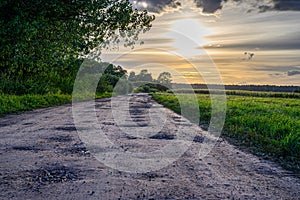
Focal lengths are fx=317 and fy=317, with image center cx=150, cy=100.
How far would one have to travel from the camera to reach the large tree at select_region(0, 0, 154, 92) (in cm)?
1335

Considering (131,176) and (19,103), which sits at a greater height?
A: (19,103)

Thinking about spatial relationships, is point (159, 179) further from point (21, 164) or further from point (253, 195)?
point (21, 164)

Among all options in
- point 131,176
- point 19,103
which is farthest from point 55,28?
point 131,176

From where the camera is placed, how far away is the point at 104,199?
3334mm

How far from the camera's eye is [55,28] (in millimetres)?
15477

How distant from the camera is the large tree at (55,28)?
13352 millimetres

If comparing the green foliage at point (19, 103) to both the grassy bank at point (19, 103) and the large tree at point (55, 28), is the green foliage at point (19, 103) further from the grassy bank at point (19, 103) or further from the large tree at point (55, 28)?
the large tree at point (55, 28)

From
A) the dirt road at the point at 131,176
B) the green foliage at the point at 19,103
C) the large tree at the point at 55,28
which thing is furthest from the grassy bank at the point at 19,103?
the dirt road at the point at 131,176

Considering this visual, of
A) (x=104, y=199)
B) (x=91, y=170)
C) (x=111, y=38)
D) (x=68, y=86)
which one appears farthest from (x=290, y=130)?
(x=68, y=86)

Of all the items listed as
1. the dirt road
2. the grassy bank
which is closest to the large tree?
the grassy bank

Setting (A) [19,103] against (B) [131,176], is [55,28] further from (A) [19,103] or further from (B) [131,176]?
(B) [131,176]

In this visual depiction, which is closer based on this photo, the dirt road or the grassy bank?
the dirt road

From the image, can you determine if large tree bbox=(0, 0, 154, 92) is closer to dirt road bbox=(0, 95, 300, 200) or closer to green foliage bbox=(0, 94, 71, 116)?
green foliage bbox=(0, 94, 71, 116)

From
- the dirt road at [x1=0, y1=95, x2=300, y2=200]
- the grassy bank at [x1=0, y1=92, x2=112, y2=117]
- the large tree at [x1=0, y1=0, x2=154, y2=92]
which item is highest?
the large tree at [x1=0, y1=0, x2=154, y2=92]
